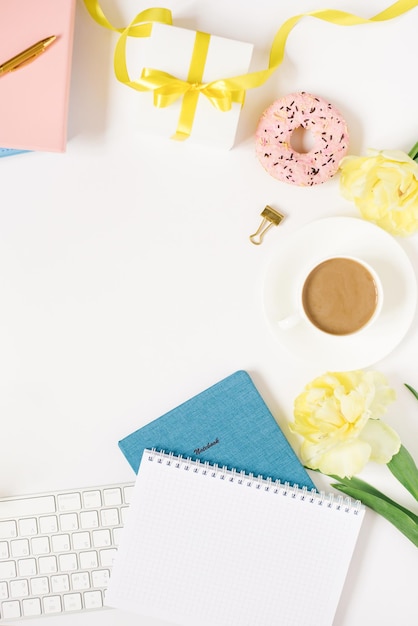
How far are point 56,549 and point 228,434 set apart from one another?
302mm

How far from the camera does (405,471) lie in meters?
0.92

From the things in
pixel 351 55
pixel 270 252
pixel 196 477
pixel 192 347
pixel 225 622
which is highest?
pixel 351 55

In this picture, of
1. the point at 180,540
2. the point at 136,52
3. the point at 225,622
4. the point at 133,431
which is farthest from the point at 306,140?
the point at 225,622

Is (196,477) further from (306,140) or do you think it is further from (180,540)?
(306,140)

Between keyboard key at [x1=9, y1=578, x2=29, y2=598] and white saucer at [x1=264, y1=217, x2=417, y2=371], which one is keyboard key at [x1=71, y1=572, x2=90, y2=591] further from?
white saucer at [x1=264, y1=217, x2=417, y2=371]

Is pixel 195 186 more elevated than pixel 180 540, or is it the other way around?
pixel 195 186

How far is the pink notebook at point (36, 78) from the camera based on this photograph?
0.84 m

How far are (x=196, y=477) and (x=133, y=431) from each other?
4.5 inches

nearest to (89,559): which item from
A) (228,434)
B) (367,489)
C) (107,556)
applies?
(107,556)

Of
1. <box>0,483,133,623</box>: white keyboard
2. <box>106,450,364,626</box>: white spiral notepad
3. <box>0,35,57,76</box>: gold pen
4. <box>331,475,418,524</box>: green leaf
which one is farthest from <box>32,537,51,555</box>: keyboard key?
<box>0,35,57,76</box>: gold pen

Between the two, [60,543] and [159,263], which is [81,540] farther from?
[159,263]

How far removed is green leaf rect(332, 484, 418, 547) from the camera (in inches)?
36.6

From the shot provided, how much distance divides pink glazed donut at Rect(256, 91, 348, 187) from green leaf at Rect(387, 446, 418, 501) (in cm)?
42

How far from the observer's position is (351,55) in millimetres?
927
